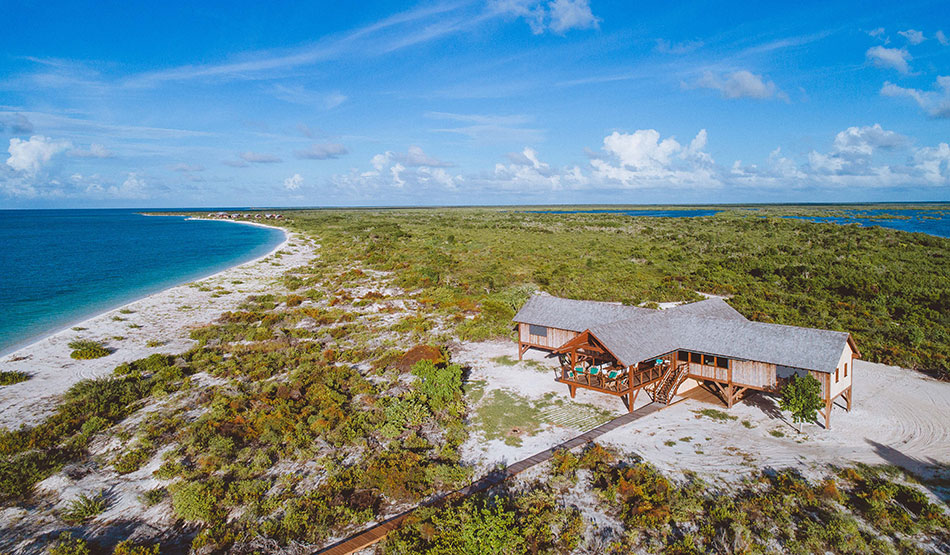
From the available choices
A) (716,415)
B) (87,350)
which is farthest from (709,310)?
(87,350)

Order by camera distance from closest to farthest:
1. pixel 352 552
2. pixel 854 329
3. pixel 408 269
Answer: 1. pixel 352 552
2. pixel 854 329
3. pixel 408 269

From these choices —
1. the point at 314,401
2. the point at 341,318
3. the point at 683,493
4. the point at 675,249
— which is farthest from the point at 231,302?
the point at 675,249

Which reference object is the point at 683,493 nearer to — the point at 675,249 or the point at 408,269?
the point at 408,269

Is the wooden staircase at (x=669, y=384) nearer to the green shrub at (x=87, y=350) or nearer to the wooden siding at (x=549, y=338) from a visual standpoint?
the wooden siding at (x=549, y=338)

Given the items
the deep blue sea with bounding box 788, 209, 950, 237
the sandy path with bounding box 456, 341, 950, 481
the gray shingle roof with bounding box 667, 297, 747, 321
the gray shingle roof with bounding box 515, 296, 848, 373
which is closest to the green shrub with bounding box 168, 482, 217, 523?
the sandy path with bounding box 456, 341, 950, 481

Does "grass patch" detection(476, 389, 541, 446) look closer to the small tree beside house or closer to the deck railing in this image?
the deck railing

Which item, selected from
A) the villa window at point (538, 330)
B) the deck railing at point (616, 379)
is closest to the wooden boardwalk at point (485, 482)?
the deck railing at point (616, 379)
